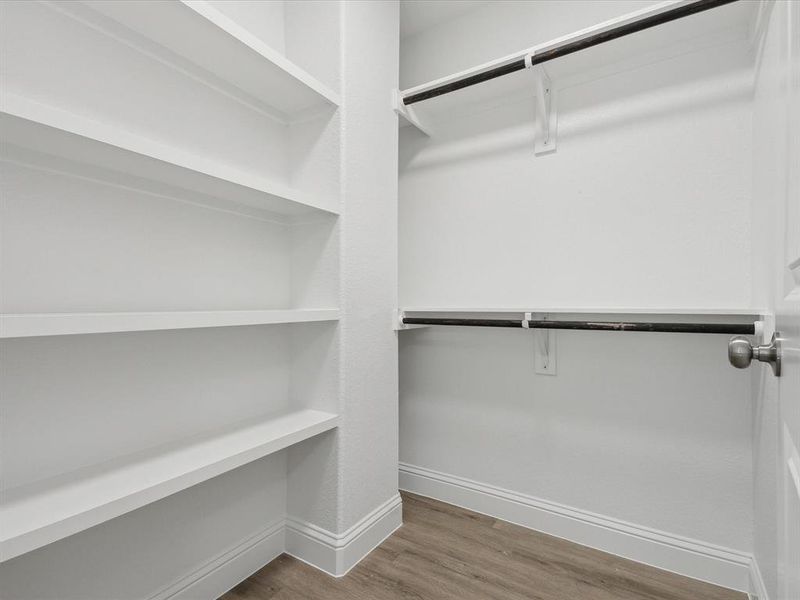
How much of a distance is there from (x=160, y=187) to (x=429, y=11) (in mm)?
1481

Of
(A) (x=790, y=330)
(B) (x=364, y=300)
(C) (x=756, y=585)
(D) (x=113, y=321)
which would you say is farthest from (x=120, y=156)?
(C) (x=756, y=585)

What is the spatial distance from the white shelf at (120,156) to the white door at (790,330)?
111cm

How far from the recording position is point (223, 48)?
105 centimetres

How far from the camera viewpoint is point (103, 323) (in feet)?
2.49

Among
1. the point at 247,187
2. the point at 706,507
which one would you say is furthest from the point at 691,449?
the point at 247,187

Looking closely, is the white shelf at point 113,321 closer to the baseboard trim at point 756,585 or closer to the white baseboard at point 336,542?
the white baseboard at point 336,542

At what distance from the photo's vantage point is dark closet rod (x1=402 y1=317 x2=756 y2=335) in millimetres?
1071

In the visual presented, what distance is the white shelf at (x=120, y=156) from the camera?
69 centimetres

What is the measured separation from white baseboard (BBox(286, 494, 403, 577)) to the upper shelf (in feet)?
5.44

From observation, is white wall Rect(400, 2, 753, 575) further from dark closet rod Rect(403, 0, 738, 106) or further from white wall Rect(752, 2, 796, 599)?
dark closet rod Rect(403, 0, 738, 106)

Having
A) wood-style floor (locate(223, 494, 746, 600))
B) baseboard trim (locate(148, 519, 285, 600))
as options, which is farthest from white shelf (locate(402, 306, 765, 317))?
baseboard trim (locate(148, 519, 285, 600))

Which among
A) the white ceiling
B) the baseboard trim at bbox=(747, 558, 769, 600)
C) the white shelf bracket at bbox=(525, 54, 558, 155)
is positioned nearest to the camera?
the baseboard trim at bbox=(747, 558, 769, 600)

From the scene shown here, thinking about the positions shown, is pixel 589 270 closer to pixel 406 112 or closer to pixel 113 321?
pixel 406 112

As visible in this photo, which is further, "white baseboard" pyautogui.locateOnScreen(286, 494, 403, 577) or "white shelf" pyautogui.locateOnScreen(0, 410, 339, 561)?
"white baseboard" pyautogui.locateOnScreen(286, 494, 403, 577)
